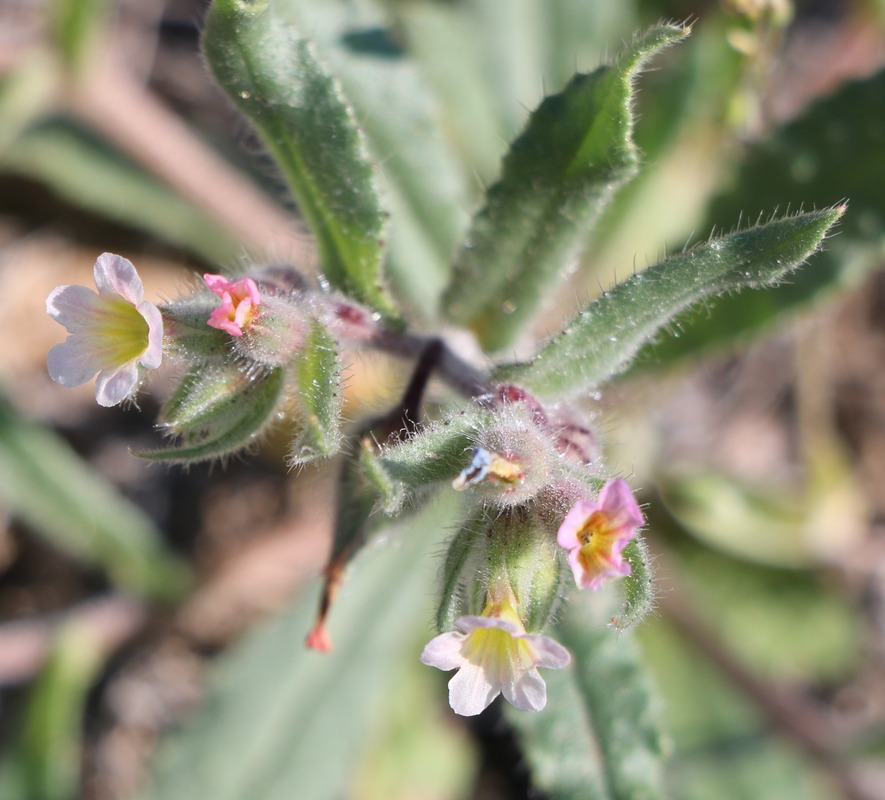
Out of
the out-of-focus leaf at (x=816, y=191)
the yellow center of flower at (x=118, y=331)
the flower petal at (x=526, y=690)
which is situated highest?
the out-of-focus leaf at (x=816, y=191)

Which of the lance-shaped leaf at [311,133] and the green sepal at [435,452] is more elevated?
the lance-shaped leaf at [311,133]

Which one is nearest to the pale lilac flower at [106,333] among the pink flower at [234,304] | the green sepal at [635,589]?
the pink flower at [234,304]

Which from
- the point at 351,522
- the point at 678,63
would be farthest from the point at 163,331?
the point at 678,63

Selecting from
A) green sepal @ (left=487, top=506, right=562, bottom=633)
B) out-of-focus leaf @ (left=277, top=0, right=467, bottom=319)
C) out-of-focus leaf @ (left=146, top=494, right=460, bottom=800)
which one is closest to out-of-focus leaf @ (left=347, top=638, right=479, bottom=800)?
out-of-focus leaf @ (left=146, top=494, right=460, bottom=800)

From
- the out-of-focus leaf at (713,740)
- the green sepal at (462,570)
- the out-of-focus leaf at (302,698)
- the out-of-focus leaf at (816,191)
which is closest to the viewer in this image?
the green sepal at (462,570)

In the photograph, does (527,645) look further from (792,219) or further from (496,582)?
(792,219)

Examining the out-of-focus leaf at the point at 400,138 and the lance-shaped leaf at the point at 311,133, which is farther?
the out-of-focus leaf at the point at 400,138

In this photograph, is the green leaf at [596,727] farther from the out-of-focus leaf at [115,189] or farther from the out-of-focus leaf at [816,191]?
the out-of-focus leaf at [115,189]
